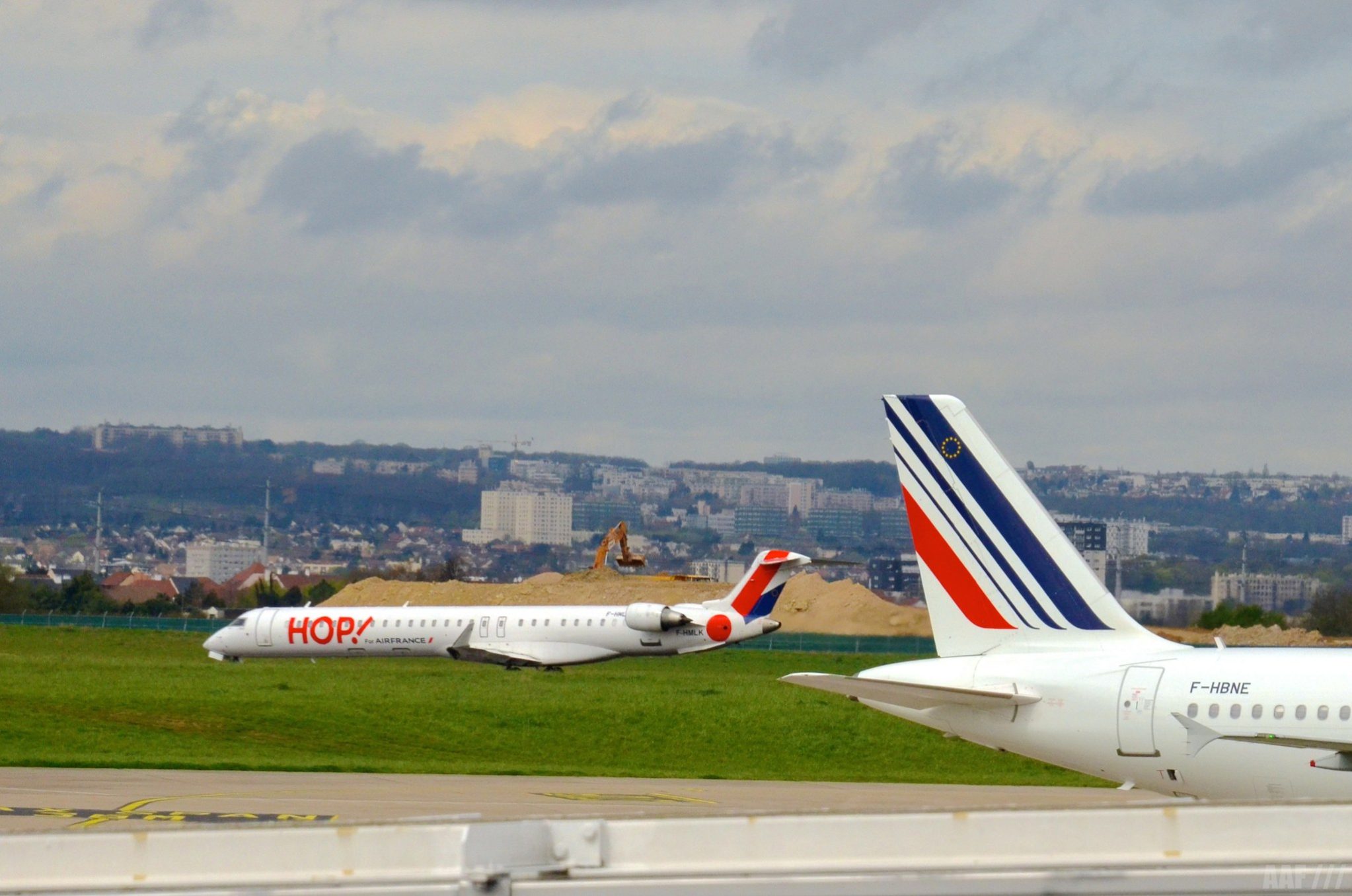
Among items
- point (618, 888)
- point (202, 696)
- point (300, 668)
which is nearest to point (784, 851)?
point (618, 888)

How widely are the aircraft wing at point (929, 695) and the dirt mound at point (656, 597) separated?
70918 mm

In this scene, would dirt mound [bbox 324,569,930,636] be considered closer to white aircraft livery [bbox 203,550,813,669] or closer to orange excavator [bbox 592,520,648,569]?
orange excavator [bbox 592,520,648,569]

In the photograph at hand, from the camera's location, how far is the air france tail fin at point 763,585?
63.7 metres

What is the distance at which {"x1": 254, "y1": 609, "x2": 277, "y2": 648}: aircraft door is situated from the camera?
66.1m

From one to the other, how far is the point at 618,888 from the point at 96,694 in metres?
39.7

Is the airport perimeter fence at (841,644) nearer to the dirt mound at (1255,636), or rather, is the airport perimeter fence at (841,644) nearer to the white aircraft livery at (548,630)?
the dirt mound at (1255,636)

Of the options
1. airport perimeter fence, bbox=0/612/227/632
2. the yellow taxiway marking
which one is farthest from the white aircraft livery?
the yellow taxiway marking

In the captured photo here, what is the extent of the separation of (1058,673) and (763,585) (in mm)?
43644

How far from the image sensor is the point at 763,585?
209ft

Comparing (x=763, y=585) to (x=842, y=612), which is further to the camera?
(x=842, y=612)

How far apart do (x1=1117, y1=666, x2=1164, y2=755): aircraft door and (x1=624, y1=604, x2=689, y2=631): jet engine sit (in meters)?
42.9

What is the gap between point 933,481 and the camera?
21.8 metres

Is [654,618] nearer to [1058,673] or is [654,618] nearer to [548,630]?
[548,630]

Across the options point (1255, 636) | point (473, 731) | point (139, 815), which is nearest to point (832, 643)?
point (1255, 636)
